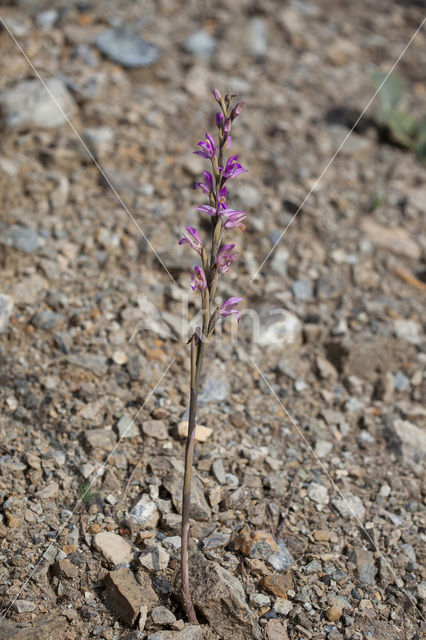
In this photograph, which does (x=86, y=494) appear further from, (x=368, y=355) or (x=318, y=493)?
(x=368, y=355)

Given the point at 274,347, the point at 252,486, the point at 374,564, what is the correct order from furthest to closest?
the point at 274,347 < the point at 252,486 < the point at 374,564

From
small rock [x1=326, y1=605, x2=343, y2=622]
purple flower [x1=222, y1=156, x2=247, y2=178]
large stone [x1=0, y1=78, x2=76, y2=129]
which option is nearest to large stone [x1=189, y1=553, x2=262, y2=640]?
small rock [x1=326, y1=605, x2=343, y2=622]

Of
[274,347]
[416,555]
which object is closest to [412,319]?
[274,347]

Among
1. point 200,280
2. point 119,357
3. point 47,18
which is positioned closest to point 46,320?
point 119,357

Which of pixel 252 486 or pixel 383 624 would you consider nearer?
pixel 383 624

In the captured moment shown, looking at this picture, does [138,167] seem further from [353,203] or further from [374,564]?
[374,564]

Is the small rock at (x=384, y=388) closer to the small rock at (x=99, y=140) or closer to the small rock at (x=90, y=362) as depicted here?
the small rock at (x=90, y=362)
